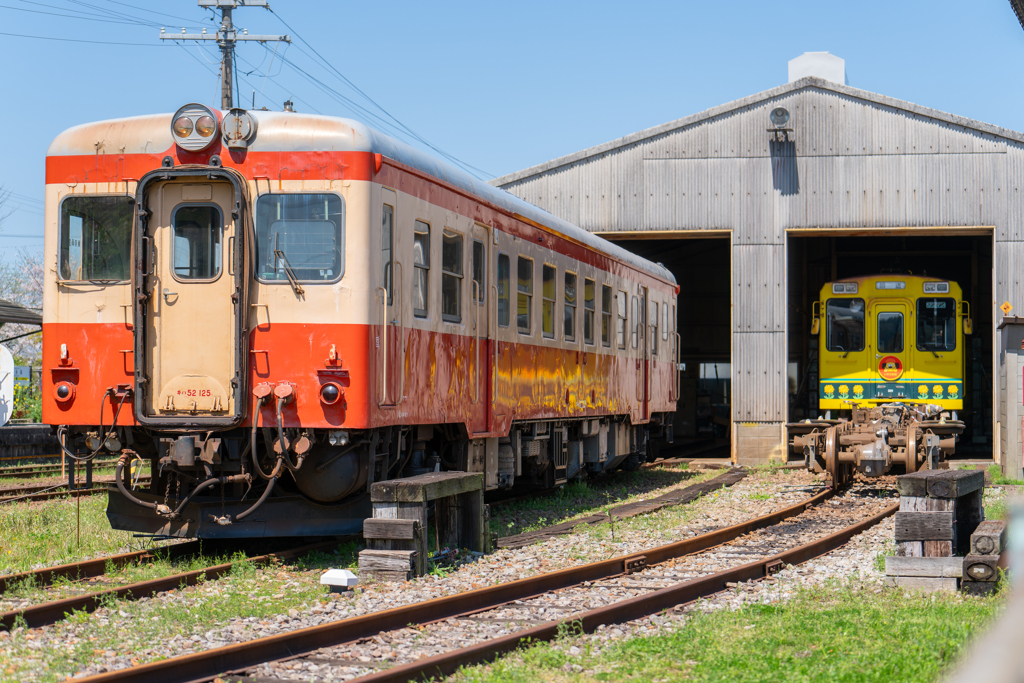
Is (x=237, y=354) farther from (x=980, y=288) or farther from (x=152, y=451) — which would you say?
(x=980, y=288)

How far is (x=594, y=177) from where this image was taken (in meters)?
22.7

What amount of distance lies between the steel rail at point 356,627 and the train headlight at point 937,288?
12790 mm

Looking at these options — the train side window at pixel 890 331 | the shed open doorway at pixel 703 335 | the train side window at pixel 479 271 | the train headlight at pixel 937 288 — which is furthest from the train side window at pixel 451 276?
the shed open doorway at pixel 703 335

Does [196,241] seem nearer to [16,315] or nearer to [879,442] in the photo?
[879,442]

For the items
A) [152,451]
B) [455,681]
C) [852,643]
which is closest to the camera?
[455,681]

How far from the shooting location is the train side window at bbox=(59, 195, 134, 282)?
8.82 m

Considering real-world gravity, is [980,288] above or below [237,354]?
above

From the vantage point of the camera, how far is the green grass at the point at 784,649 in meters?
5.24

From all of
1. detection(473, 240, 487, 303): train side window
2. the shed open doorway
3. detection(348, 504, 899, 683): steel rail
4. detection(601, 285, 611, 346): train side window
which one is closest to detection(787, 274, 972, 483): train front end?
detection(601, 285, 611, 346): train side window

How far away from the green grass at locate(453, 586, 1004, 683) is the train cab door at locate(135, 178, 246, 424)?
13.1 ft

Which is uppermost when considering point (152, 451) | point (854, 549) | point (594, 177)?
point (594, 177)

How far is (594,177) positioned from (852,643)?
17.7 meters

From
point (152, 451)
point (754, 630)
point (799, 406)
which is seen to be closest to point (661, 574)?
point (754, 630)

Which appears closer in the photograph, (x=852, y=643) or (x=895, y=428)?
(x=852, y=643)
